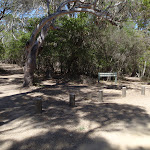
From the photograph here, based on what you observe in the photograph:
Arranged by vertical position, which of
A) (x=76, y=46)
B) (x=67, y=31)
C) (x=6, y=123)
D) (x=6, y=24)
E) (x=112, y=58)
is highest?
(x=6, y=24)

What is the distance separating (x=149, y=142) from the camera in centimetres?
324

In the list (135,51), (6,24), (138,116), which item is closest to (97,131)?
(138,116)

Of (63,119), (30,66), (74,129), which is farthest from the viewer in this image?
(30,66)

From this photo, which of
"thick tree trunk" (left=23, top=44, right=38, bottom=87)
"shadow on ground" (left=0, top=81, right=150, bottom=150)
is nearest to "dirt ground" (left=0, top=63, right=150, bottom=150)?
"shadow on ground" (left=0, top=81, right=150, bottom=150)

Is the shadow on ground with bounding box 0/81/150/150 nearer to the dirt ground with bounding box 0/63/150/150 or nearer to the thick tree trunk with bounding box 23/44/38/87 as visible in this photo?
the dirt ground with bounding box 0/63/150/150

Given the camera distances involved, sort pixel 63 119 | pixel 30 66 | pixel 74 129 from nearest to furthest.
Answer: pixel 74 129, pixel 63 119, pixel 30 66

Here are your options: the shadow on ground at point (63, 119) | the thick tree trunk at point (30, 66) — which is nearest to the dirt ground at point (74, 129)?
the shadow on ground at point (63, 119)

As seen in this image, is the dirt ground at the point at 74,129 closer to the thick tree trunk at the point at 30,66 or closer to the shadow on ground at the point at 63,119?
the shadow on ground at the point at 63,119

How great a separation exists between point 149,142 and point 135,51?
525 inches

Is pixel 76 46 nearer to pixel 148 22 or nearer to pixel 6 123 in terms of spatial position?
pixel 148 22

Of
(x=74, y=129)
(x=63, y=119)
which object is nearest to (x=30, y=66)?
(x=63, y=119)

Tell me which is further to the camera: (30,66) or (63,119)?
(30,66)

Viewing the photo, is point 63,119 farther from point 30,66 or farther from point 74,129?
point 30,66

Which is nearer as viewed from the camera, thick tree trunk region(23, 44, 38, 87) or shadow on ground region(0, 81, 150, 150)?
shadow on ground region(0, 81, 150, 150)
